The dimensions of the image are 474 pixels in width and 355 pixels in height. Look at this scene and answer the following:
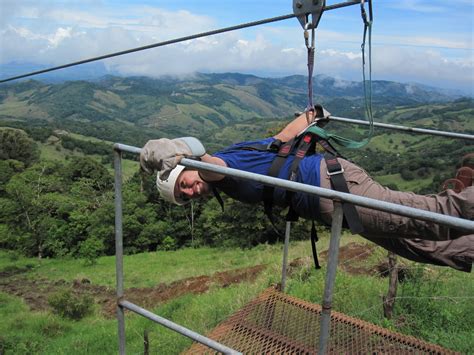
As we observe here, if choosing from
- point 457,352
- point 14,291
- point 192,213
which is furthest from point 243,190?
point 192,213

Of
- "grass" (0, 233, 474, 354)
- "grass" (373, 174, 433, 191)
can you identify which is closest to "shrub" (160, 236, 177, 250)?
"grass" (0, 233, 474, 354)

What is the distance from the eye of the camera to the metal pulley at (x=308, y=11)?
108 inches

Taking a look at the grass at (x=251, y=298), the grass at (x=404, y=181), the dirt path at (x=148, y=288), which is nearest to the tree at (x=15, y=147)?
the dirt path at (x=148, y=288)

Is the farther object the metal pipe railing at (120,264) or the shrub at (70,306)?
the shrub at (70,306)

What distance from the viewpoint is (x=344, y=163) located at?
9.63ft

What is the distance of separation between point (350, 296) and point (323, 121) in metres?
2.59

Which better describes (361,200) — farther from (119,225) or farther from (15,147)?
(15,147)

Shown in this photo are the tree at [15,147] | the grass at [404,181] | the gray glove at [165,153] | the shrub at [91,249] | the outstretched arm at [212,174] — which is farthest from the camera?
the grass at [404,181]

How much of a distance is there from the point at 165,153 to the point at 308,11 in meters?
1.38

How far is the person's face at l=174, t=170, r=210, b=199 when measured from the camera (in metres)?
3.20

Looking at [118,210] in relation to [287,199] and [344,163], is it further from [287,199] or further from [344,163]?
[344,163]

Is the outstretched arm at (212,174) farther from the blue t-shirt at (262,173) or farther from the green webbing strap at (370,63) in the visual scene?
the green webbing strap at (370,63)

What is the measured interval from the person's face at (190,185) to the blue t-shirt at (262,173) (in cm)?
13

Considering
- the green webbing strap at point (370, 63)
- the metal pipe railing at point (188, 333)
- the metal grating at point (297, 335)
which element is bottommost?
the metal grating at point (297, 335)
